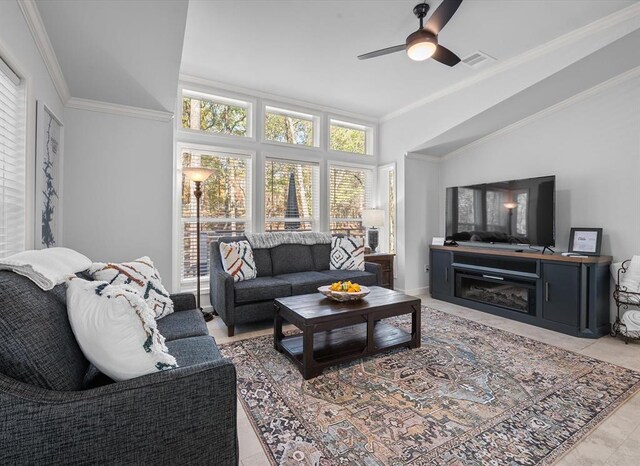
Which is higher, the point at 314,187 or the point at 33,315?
the point at 314,187

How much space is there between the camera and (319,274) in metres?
4.02

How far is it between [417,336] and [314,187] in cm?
284

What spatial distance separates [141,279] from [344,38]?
2.81 m

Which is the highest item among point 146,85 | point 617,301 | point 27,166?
point 146,85

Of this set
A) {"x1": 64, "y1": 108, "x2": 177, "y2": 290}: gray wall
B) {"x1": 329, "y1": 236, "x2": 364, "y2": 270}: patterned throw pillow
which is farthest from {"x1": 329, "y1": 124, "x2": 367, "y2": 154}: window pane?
{"x1": 64, "y1": 108, "x2": 177, "y2": 290}: gray wall

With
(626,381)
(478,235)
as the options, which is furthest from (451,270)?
(626,381)

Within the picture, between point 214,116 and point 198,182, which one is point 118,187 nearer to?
point 198,182

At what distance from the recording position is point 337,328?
258cm

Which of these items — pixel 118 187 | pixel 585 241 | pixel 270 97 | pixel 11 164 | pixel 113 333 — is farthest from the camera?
pixel 270 97

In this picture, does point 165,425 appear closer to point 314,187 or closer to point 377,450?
point 377,450

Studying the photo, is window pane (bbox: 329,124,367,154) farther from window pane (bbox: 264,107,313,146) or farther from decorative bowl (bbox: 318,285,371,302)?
decorative bowl (bbox: 318,285,371,302)

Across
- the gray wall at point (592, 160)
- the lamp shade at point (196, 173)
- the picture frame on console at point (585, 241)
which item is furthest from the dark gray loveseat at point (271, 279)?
→ the gray wall at point (592, 160)

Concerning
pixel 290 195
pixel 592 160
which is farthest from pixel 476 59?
pixel 290 195

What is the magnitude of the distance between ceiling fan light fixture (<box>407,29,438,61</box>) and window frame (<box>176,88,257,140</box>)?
2.45 meters
